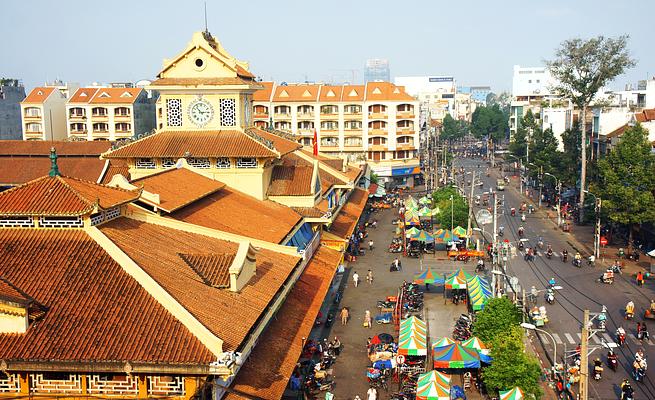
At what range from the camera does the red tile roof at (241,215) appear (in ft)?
105

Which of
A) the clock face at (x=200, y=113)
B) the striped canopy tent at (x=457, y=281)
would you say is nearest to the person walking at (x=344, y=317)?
the striped canopy tent at (x=457, y=281)

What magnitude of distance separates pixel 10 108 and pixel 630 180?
280ft

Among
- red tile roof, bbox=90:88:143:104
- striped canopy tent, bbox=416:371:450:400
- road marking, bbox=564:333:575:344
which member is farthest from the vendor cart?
red tile roof, bbox=90:88:143:104

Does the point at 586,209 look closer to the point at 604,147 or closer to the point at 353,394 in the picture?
the point at 604,147

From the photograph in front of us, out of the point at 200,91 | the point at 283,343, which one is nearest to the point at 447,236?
the point at 200,91

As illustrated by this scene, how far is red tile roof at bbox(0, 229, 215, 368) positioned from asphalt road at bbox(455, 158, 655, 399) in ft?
65.1

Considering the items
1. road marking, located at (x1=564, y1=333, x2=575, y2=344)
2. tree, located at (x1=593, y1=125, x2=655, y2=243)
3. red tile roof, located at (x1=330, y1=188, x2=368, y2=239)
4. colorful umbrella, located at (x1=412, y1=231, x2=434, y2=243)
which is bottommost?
road marking, located at (x1=564, y1=333, x2=575, y2=344)

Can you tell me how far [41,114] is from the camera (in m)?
103

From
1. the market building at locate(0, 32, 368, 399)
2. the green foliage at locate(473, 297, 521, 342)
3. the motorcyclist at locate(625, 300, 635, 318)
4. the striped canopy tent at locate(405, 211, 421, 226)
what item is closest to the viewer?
the market building at locate(0, 32, 368, 399)

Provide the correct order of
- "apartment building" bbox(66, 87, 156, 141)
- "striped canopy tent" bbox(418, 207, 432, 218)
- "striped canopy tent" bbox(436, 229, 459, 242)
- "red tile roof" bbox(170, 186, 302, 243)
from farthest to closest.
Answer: "apartment building" bbox(66, 87, 156, 141) → "striped canopy tent" bbox(418, 207, 432, 218) → "striped canopy tent" bbox(436, 229, 459, 242) → "red tile roof" bbox(170, 186, 302, 243)

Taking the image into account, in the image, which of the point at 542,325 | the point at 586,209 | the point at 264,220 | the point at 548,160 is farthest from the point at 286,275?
the point at 548,160

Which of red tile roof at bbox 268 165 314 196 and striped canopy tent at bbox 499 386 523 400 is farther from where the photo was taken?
red tile roof at bbox 268 165 314 196

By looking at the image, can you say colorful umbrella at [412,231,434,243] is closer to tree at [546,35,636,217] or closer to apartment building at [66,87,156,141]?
tree at [546,35,636,217]

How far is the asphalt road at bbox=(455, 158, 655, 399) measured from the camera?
112 ft
